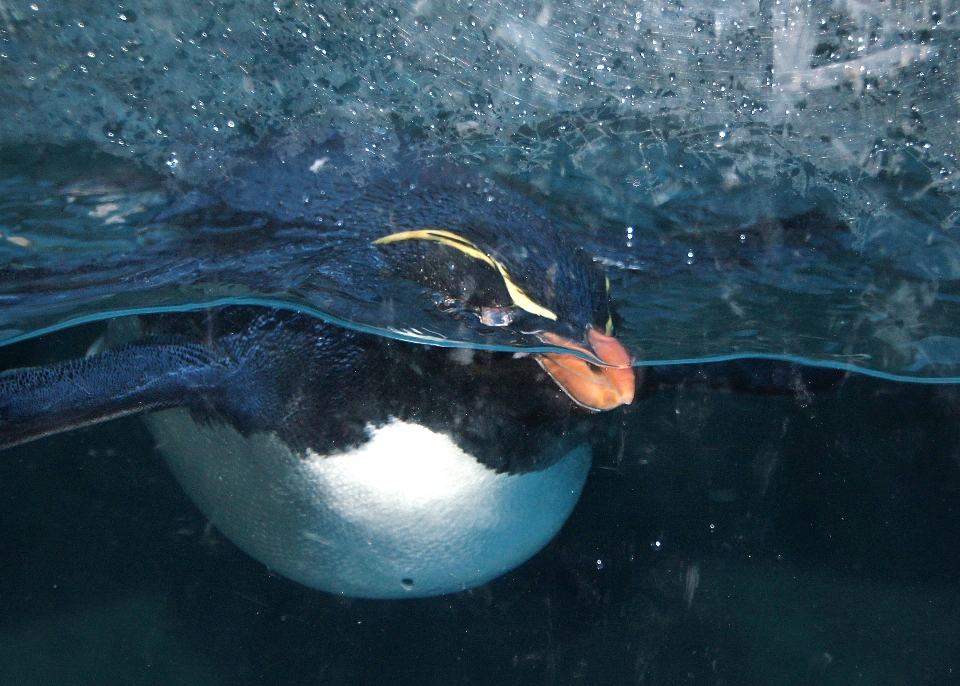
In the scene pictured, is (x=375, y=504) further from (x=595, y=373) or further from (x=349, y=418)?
(x=595, y=373)

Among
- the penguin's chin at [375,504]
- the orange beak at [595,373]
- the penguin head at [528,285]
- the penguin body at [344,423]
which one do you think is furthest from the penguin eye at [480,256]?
the penguin's chin at [375,504]

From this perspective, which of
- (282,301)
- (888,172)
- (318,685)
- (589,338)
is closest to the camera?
(888,172)

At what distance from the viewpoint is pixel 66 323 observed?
2467 millimetres

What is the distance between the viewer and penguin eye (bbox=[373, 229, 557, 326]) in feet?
5.55

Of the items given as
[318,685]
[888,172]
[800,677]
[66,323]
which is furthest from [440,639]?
[888,172]

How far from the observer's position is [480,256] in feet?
5.58

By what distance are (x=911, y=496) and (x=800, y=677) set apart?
4.53 feet

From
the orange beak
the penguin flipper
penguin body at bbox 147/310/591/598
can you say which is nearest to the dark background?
penguin body at bbox 147/310/591/598

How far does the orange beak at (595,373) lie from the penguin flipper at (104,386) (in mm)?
1036

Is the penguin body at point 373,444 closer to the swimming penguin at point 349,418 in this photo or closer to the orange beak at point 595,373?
the swimming penguin at point 349,418

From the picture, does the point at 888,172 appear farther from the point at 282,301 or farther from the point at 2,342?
the point at 2,342

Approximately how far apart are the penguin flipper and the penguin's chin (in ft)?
0.62

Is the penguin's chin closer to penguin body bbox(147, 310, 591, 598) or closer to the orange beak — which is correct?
penguin body bbox(147, 310, 591, 598)

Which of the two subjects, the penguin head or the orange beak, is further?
the orange beak
